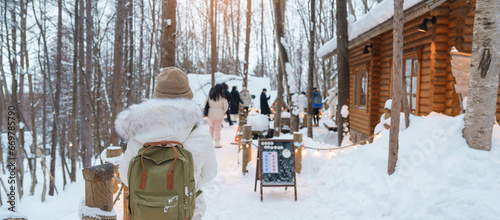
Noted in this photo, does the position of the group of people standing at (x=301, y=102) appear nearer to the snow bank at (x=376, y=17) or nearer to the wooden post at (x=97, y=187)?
the snow bank at (x=376, y=17)

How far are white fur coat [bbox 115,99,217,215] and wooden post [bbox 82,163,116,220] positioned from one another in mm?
141

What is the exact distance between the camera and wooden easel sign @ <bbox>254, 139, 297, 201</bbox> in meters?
5.51

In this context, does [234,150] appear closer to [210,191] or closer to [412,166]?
[210,191]

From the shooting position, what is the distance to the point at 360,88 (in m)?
12.1

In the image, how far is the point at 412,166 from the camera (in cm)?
487

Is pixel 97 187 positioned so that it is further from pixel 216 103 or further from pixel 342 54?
pixel 342 54

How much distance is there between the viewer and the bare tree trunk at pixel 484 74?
4262 millimetres

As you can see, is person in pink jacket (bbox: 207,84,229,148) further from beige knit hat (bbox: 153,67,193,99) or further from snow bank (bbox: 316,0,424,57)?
beige knit hat (bbox: 153,67,193,99)

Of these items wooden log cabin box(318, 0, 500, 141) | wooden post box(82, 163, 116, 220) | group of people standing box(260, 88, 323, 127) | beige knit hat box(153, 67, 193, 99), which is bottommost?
wooden post box(82, 163, 116, 220)

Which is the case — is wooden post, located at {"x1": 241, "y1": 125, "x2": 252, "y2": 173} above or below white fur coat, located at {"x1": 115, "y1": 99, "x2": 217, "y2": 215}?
below

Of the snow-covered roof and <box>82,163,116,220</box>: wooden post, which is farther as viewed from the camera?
the snow-covered roof

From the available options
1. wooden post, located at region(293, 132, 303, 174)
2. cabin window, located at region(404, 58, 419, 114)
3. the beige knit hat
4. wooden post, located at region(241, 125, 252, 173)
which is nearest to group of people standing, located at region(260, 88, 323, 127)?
cabin window, located at region(404, 58, 419, 114)

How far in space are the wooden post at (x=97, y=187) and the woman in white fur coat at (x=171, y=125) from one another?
14 centimetres

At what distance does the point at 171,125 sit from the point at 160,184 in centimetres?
42
